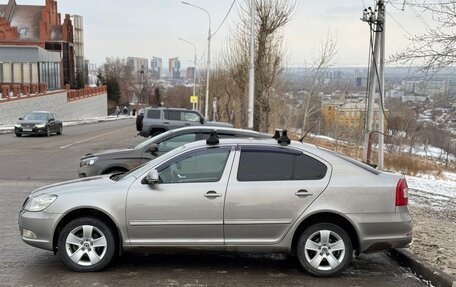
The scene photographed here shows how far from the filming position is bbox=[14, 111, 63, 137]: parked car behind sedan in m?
28.7

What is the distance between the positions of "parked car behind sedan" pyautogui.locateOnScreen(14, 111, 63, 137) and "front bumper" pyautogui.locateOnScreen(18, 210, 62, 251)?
24.9 meters

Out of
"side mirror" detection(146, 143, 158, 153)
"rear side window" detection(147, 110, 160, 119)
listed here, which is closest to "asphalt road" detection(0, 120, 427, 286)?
"side mirror" detection(146, 143, 158, 153)

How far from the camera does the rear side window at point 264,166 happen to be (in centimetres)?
555

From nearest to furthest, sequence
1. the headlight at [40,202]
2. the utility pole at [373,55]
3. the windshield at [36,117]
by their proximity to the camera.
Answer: the headlight at [40,202]
the utility pole at [373,55]
the windshield at [36,117]

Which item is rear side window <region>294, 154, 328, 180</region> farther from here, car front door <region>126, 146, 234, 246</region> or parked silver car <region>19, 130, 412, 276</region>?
car front door <region>126, 146, 234, 246</region>

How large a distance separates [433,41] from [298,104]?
2935 cm

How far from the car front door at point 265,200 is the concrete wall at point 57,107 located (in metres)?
38.5

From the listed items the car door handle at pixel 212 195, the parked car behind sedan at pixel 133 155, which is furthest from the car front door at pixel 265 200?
the parked car behind sedan at pixel 133 155

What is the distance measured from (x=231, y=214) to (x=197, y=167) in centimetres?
67

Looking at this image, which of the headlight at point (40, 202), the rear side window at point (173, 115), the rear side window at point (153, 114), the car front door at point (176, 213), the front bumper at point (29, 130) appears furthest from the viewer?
the front bumper at point (29, 130)

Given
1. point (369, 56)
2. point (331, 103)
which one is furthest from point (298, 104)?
point (369, 56)

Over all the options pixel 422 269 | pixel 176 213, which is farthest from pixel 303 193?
pixel 422 269

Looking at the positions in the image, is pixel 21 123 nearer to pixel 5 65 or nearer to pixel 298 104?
pixel 298 104

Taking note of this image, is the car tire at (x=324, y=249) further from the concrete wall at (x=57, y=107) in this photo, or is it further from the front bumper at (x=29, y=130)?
the concrete wall at (x=57, y=107)
